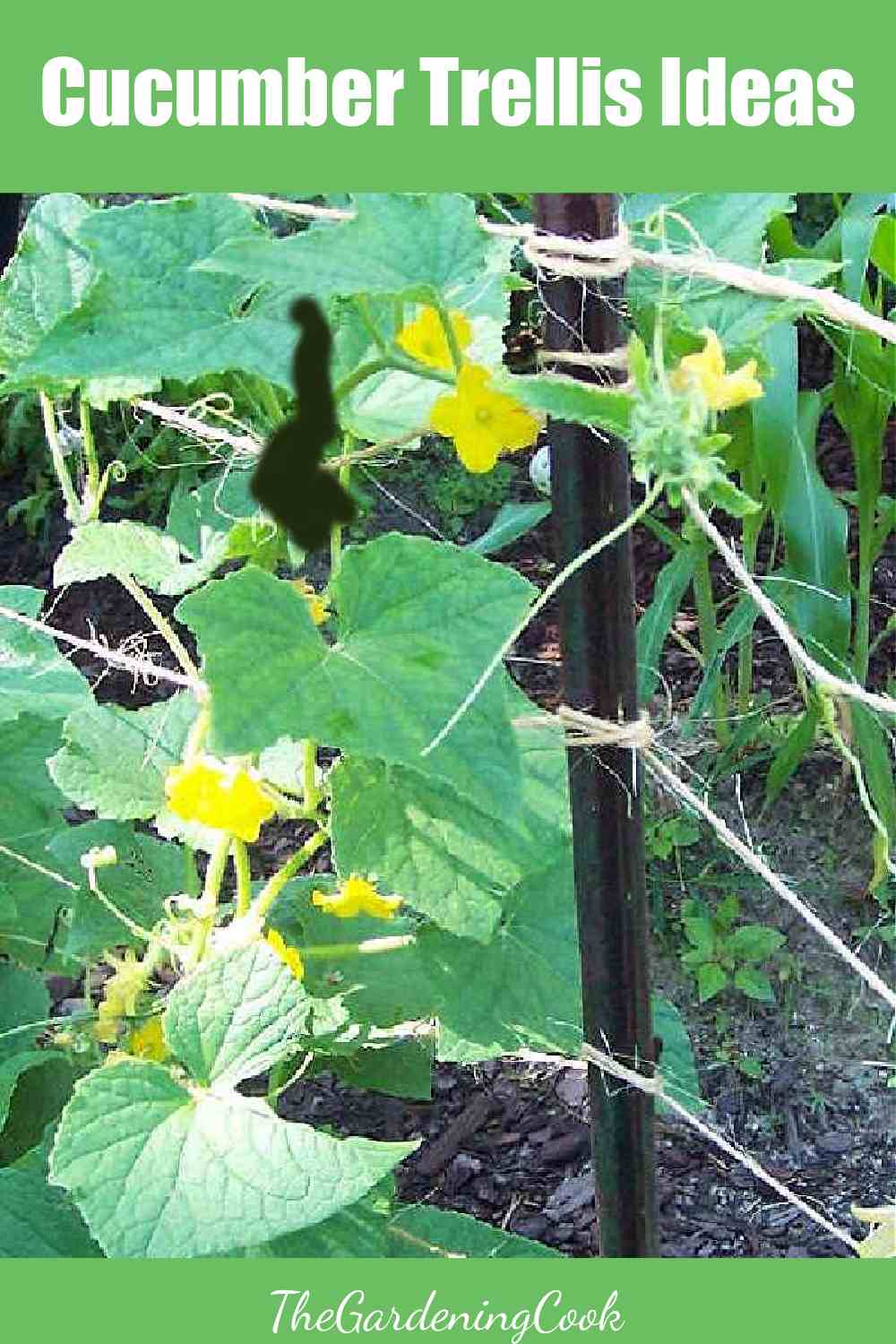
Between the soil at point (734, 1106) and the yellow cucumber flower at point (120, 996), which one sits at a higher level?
the yellow cucumber flower at point (120, 996)

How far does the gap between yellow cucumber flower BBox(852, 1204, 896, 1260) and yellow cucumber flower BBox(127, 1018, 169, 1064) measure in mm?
400

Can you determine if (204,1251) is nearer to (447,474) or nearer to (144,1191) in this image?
(144,1191)

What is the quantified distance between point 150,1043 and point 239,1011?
0.16 m

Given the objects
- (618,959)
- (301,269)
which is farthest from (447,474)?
(301,269)

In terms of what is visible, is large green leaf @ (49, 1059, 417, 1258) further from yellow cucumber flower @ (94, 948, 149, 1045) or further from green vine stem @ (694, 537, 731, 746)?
green vine stem @ (694, 537, 731, 746)

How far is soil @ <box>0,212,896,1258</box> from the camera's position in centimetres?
147

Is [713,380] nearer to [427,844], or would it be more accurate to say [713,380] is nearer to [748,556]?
[427,844]

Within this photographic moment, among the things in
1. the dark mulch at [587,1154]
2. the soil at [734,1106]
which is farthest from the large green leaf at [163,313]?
the dark mulch at [587,1154]

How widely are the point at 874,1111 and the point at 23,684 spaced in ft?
3.22

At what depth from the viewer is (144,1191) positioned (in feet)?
2.47

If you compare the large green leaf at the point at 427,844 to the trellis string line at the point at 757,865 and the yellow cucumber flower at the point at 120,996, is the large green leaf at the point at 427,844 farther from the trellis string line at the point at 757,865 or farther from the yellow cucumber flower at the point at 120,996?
the yellow cucumber flower at the point at 120,996

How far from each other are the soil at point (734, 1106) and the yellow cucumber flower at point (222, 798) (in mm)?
684

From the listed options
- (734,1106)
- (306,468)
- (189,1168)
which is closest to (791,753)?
(734,1106)

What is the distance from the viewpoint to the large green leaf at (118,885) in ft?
3.09
